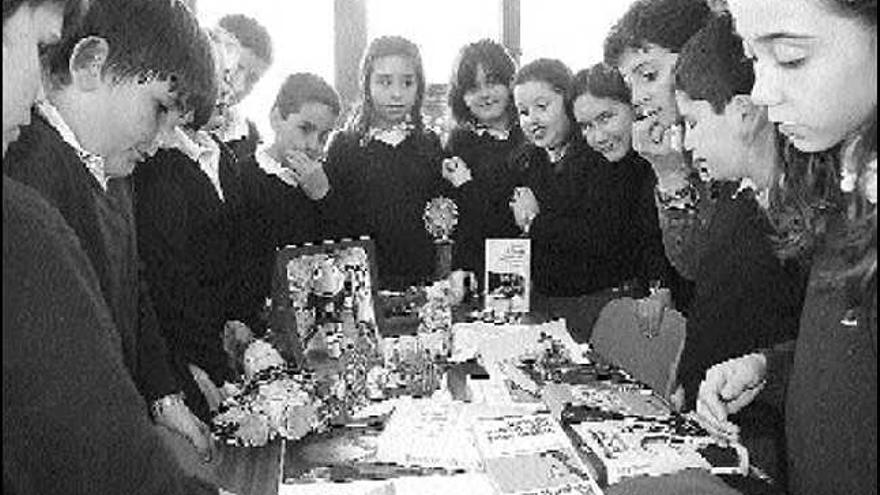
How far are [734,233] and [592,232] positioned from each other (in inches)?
45.7

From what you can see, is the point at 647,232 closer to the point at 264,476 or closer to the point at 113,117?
the point at 264,476

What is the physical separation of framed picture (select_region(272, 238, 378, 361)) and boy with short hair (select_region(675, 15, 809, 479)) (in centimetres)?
74

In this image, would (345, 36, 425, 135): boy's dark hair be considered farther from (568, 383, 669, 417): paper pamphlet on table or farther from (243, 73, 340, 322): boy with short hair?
(568, 383, 669, 417): paper pamphlet on table

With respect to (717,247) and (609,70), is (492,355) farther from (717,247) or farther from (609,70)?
(609,70)

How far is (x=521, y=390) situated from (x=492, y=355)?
0.32m

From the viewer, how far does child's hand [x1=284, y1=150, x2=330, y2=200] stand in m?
2.92

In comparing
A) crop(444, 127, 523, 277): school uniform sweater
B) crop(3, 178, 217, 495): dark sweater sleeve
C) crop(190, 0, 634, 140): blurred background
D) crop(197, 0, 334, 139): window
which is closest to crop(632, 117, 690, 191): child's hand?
crop(444, 127, 523, 277): school uniform sweater

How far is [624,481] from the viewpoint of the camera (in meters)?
1.44

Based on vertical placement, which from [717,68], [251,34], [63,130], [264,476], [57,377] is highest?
[251,34]

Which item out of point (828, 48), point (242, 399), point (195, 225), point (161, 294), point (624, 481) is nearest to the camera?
point (828, 48)

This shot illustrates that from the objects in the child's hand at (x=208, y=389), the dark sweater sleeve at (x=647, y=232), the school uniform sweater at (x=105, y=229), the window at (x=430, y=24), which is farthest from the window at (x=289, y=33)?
the school uniform sweater at (x=105, y=229)

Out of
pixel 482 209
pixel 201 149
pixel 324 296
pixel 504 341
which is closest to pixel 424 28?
pixel 482 209

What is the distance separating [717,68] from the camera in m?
1.86

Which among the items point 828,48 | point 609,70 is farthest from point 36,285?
point 609,70
